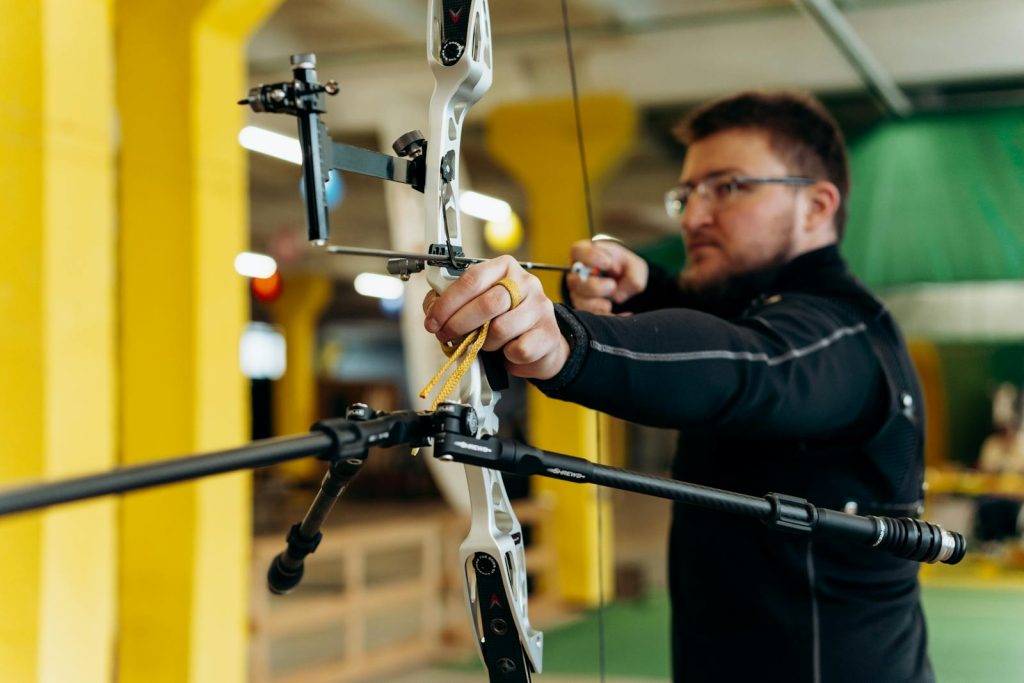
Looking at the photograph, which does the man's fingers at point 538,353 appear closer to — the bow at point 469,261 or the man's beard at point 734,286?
the bow at point 469,261

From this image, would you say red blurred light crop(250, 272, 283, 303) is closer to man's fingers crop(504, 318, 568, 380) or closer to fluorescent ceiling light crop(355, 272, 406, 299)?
fluorescent ceiling light crop(355, 272, 406, 299)

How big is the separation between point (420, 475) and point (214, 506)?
8.40 m

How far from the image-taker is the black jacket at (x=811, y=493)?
1.13 m

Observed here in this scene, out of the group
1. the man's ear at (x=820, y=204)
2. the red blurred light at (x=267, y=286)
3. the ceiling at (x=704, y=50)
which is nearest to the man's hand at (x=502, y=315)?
the man's ear at (x=820, y=204)

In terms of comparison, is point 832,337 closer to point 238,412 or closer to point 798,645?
point 798,645

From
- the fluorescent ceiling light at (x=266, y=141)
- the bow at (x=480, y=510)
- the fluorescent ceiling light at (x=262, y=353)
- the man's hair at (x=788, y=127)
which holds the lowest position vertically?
the bow at (x=480, y=510)

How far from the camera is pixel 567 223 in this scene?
644cm

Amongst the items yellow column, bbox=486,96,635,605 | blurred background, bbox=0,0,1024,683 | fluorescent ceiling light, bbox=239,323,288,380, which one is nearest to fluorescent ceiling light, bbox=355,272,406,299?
fluorescent ceiling light, bbox=239,323,288,380

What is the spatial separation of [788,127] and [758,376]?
1.95 feet

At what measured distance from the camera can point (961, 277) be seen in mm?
5184

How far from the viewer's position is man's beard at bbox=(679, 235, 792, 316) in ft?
4.61

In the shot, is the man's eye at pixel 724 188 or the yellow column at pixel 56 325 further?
the yellow column at pixel 56 325

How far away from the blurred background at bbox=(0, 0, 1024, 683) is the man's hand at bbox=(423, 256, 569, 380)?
140 mm

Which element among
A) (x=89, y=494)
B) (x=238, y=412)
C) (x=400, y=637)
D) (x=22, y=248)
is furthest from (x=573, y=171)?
(x=89, y=494)
